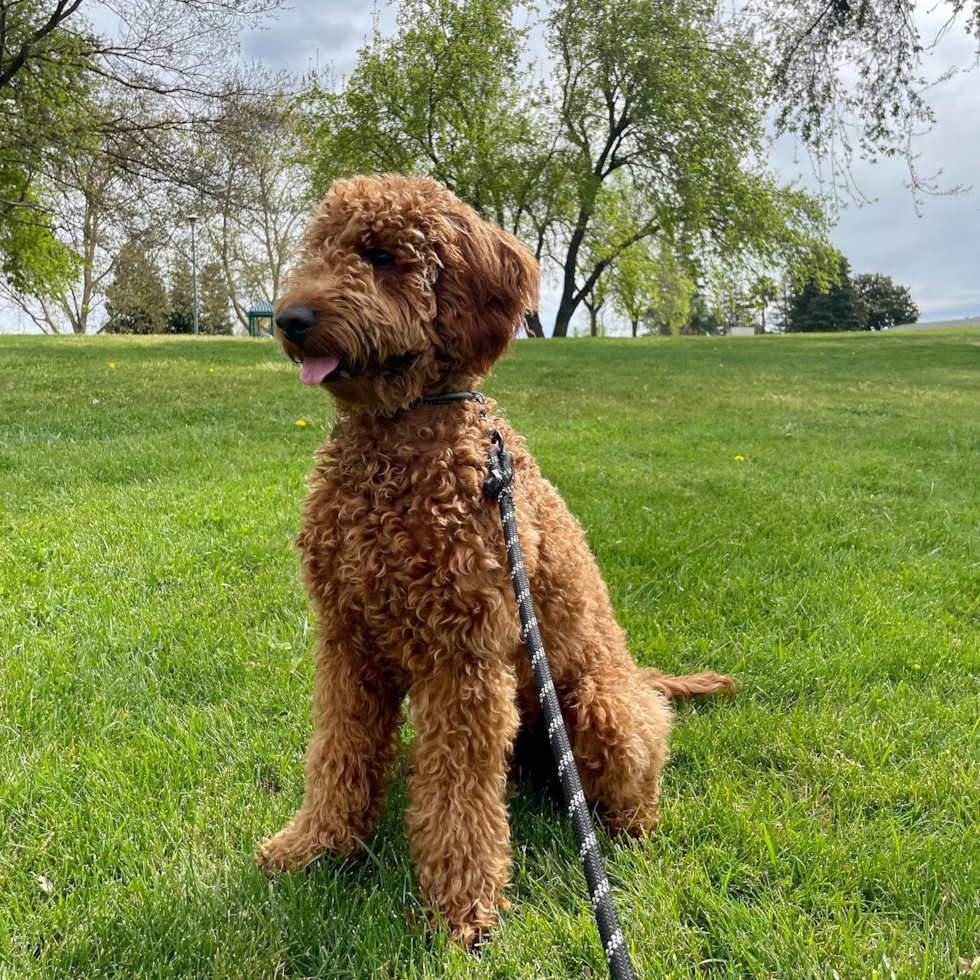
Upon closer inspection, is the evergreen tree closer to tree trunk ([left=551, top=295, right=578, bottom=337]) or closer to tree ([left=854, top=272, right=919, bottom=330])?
tree trunk ([left=551, top=295, right=578, bottom=337])

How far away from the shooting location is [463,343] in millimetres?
2105

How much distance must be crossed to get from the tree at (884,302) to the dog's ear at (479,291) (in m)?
68.7

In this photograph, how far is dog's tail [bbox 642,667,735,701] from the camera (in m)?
2.96

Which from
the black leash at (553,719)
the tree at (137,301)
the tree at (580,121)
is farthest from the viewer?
the tree at (137,301)

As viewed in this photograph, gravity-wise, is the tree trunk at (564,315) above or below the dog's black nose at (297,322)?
above

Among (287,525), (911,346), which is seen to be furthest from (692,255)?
(287,525)

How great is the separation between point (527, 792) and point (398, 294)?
1823 mm

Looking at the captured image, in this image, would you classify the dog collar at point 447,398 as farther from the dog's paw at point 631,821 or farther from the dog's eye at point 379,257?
the dog's paw at point 631,821

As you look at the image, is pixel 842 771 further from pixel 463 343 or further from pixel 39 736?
pixel 39 736


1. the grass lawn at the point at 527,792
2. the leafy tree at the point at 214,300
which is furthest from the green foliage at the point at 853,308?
the grass lawn at the point at 527,792

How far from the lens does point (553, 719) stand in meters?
1.83

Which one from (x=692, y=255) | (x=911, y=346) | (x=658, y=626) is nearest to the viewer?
(x=658, y=626)

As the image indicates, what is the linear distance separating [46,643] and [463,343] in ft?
8.45

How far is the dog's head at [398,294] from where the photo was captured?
1900 millimetres
